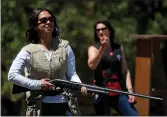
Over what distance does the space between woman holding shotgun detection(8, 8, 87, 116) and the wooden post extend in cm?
173

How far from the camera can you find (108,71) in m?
4.52

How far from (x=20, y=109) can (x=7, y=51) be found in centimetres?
113

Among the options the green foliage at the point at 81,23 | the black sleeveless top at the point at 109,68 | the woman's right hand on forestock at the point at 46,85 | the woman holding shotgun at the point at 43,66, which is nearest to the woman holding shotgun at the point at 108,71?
the black sleeveless top at the point at 109,68

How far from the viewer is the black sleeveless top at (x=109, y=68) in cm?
453

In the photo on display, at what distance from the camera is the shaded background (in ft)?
19.8

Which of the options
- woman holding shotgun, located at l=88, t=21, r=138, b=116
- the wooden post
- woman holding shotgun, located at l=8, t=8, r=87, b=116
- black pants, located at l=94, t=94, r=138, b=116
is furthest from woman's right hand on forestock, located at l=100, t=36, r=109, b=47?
woman holding shotgun, located at l=8, t=8, r=87, b=116

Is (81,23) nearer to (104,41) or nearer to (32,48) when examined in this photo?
(104,41)

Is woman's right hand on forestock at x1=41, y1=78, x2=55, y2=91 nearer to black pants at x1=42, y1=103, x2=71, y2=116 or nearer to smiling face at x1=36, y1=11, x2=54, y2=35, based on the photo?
black pants at x1=42, y1=103, x2=71, y2=116

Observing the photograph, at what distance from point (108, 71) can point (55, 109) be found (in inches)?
48.0

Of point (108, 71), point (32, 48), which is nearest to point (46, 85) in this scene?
point (32, 48)

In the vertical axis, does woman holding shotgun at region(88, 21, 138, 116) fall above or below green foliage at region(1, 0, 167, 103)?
below

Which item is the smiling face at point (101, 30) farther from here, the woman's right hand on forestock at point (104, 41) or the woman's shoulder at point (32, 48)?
the woman's shoulder at point (32, 48)

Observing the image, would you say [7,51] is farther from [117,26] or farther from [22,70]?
[22,70]

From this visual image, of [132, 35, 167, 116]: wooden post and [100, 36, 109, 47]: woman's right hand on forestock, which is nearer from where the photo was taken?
[100, 36, 109, 47]: woman's right hand on forestock
